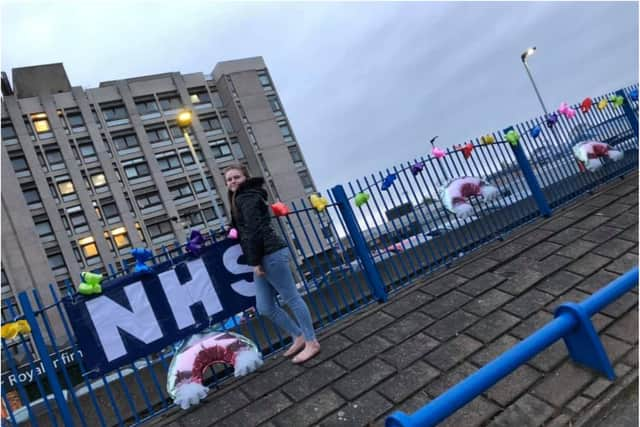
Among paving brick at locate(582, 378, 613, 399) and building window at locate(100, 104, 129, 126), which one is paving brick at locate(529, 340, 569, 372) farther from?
building window at locate(100, 104, 129, 126)

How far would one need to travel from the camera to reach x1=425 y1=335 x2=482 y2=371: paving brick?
3.56m

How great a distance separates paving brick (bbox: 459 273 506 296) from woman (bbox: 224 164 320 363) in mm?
1845

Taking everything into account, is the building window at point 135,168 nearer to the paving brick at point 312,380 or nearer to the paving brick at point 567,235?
the paving brick at point 567,235

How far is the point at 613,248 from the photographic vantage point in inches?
192

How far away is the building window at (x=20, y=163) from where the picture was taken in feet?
114

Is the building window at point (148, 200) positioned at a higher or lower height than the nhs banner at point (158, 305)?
higher

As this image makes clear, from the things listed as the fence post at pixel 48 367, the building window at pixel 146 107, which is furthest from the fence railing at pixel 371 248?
the building window at pixel 146 107

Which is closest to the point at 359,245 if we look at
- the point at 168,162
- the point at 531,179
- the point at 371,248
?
the point at 371,248

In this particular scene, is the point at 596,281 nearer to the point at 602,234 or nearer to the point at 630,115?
the point at 602,234

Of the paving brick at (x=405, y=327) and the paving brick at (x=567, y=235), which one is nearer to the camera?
the paving brick at (x=405, y=327)

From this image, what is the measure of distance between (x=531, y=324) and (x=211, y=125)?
4290cm

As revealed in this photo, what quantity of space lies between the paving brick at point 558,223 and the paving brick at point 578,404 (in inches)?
132

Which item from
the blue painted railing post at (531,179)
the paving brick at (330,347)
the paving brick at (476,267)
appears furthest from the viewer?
the blue painted railing post at (531,179)

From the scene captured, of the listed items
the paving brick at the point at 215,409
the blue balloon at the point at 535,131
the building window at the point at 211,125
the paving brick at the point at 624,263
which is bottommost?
the paving brick at the point at 624,263
